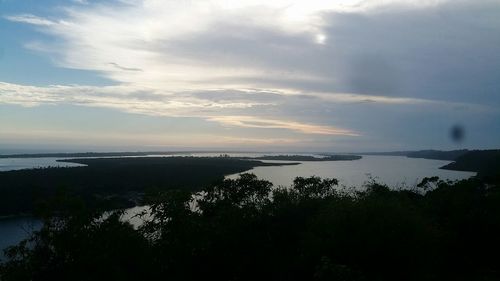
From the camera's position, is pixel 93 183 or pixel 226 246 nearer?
pixel 226 246

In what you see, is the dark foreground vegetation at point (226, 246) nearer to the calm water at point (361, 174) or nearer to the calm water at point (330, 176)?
the calm water at point (330, 176)

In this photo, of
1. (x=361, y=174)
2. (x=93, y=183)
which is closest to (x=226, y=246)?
(x=93, y=183)

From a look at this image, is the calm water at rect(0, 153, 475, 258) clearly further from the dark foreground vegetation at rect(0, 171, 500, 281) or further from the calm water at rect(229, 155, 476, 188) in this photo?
the dark foreground vegetation at rect(0, 171, 500, 281)

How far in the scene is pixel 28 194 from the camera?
143 feet

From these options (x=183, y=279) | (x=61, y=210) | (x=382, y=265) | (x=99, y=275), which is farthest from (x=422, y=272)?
(x=61, y=210)

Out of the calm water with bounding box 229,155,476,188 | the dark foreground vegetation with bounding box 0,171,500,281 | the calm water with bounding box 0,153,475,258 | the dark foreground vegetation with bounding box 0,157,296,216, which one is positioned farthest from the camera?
the calm water with bounding box 229,155,476,188

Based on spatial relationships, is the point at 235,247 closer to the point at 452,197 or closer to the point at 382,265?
the point at 382,265

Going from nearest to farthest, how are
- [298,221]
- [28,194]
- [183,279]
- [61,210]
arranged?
1. [61,210]
2. [183,279]
3. [298,221]
4. [28,194]

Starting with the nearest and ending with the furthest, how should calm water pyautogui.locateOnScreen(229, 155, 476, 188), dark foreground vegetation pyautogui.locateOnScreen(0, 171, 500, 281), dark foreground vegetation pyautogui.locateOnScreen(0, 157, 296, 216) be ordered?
dark foreground vegetation pyautogui.locateOnScreen(0, 171, 500, 281), dark foreground vegetation pyautogui.locateOnScreen(0, 157, 296, 216), calm water pyautogui.locateOnScreen(229, 155, 476, 188)

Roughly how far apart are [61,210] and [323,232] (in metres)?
6.32

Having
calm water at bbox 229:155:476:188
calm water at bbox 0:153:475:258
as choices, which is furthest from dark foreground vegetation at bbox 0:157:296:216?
calm water at bbox 229:155:476:188

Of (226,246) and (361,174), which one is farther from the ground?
(226,246)

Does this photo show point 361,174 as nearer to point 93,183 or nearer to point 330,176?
point 330,176

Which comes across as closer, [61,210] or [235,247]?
[61,210]
